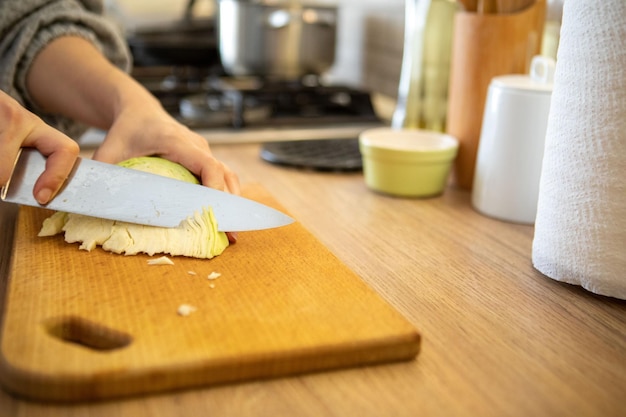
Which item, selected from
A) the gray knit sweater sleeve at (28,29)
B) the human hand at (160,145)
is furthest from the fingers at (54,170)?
the gray knit sweater sleeve at (28,29)

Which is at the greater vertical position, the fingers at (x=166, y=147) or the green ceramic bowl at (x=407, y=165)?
the fingers at (x=166, y=147)

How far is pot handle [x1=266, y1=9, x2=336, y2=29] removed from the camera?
1641 mm

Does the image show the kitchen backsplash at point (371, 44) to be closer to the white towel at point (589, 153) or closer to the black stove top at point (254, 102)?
the black stove top at point (254, 102)

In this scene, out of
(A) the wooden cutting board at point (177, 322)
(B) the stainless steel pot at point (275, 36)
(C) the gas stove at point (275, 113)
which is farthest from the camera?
(B) the stainless steel pot at point (275, 36)

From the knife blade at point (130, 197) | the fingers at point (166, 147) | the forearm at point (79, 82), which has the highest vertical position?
the forearm at point (79, 82)

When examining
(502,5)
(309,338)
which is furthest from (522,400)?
(502,5)

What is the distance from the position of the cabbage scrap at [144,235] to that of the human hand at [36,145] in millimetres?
44

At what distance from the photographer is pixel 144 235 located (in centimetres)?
70

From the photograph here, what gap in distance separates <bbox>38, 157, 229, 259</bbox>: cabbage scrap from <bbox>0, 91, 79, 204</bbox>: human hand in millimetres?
44

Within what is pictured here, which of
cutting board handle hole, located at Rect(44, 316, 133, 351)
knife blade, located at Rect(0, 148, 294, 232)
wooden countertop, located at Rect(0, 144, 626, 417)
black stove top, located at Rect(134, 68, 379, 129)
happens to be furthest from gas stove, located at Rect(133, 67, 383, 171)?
cutting board handle hole, located at Rect(44, 316, 133, 351)

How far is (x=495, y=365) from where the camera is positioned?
552mm

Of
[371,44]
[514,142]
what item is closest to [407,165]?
[514,142]

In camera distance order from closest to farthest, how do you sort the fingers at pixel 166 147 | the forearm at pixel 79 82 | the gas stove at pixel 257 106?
the fingers at pixel 166 147 → the forearm at pixel 79 82 → the gas stove at pixel 257 106

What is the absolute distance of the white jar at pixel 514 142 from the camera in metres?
0.87
